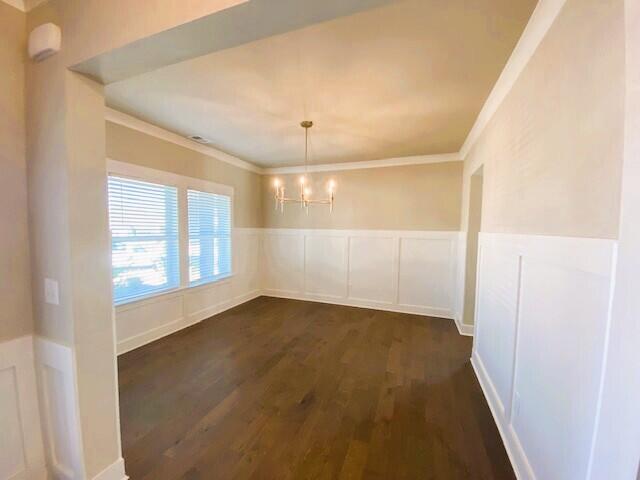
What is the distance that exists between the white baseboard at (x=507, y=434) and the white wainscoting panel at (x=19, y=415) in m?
2.63

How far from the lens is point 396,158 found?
171 inches

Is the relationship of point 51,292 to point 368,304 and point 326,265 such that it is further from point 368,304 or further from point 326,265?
point 368,304

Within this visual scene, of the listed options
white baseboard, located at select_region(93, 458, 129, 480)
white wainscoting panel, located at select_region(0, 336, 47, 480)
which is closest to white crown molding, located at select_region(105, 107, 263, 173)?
white wainscoting panel, located at select_region(0, 336, 47, 480)

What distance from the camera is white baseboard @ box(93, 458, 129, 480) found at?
1.36m

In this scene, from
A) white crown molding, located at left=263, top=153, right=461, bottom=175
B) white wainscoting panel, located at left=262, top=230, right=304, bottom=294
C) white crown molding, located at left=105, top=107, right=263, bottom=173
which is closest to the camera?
white crown molding, located at left=105, top=107, right=263, bottom=173

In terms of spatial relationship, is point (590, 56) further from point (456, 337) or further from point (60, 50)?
point (456, 337)

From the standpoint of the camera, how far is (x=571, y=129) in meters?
1.11

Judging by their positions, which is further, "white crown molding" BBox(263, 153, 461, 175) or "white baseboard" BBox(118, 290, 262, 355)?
"white crown molding" BBox(263, 153, 461, 175)

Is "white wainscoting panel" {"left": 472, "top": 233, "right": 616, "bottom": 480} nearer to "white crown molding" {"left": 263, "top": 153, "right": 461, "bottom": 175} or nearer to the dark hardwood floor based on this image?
the dark hardwood floor

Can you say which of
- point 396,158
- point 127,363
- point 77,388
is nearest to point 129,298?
point 127,363

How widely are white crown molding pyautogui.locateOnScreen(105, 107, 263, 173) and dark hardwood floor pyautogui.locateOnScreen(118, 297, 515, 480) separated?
255cm

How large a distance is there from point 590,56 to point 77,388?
265cm

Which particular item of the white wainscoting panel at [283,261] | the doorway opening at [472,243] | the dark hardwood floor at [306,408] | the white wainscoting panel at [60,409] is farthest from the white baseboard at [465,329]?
the white wainscoting panel at [60,409]

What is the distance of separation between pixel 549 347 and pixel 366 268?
3.39m
